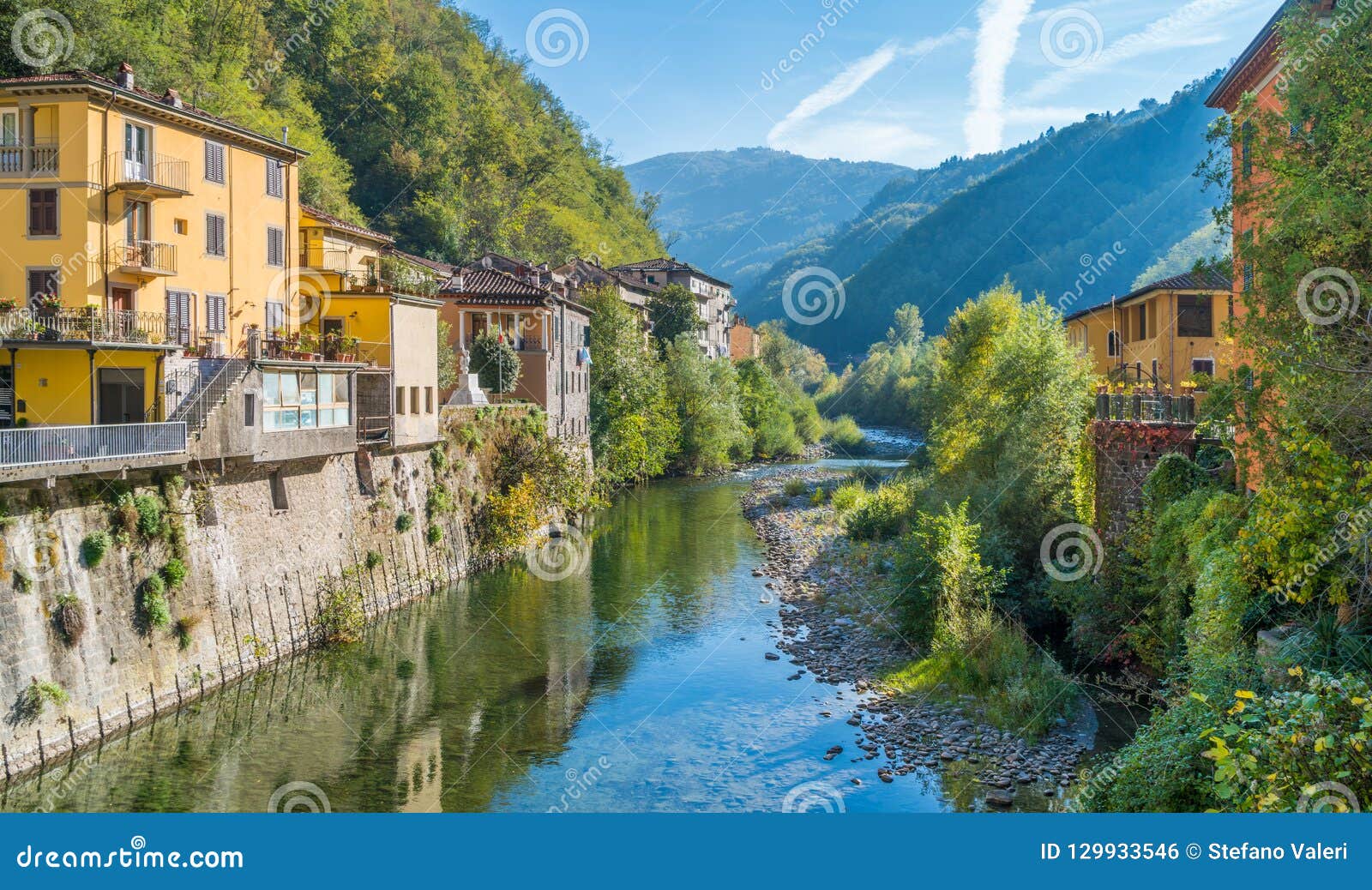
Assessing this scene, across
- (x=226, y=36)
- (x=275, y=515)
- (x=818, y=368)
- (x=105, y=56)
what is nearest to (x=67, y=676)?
(x=275, y=515)

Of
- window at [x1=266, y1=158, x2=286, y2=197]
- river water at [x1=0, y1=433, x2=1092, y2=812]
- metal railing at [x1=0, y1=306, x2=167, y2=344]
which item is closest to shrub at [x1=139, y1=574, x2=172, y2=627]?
river water at [x1=0, y1=433, x2=1092, y2=812]

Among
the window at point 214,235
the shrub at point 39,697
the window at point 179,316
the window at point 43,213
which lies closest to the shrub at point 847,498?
the window at point 214,235

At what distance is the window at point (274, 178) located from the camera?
32375mm

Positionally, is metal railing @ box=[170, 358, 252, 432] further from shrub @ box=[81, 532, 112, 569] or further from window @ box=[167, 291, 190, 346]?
window @ box=[167, 291, 190, 346]

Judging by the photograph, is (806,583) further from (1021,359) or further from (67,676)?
(67,676)

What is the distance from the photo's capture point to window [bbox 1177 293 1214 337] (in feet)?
111

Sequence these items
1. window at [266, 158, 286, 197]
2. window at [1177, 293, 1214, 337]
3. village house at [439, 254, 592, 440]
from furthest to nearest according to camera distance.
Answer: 1. village house at [439, 254, 592, 440]
2. window at [1177, 293, 1214, 337]
3. window at [266, 158, 286, 197]

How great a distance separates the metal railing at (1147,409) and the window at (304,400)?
20.7 meters

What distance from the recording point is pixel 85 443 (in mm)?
A: 18406

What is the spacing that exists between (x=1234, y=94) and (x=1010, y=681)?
13763 millimetres

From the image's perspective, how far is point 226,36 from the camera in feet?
202

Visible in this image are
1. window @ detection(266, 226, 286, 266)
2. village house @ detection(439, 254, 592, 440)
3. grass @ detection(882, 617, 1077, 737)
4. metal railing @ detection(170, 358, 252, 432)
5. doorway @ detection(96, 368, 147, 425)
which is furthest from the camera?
village house @ detection(439, 254, 592, 440)

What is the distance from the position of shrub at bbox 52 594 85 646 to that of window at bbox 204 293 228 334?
1329 centimetres

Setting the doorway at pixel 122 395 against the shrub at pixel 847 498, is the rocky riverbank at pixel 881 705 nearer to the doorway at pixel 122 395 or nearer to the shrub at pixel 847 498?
the shrub at pixel 847 498
